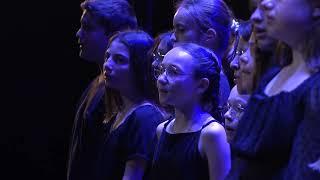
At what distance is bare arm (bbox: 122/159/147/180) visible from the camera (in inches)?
104

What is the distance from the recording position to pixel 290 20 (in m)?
1.69

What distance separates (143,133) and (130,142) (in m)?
0.06

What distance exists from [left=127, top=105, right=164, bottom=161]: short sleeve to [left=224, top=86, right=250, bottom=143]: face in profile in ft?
1.75

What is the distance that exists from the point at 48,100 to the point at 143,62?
1731mm

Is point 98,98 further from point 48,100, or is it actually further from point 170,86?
point 48,100

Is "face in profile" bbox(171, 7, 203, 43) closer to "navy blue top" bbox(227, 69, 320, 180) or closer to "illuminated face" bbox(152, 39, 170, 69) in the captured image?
"illuminated face" bbox(152, 39, 170, 69)

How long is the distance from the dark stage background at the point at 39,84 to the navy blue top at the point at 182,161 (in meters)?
1.97

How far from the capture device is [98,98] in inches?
117

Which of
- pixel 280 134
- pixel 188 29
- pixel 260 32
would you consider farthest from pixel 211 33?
pixel 280 134

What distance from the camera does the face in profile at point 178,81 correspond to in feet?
7.64

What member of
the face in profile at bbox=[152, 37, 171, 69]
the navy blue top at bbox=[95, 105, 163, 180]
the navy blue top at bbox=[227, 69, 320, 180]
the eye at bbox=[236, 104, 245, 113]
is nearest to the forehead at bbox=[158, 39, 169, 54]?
the face in profile at bbox=[152, 37, 171, 69]

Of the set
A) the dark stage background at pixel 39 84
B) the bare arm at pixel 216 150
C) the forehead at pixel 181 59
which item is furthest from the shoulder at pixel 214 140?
the dark stage background at pixel 39 84

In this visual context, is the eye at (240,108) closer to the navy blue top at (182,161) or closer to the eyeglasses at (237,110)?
the eyeglasses at (237,110)

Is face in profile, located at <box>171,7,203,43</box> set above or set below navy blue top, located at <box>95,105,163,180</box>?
above
